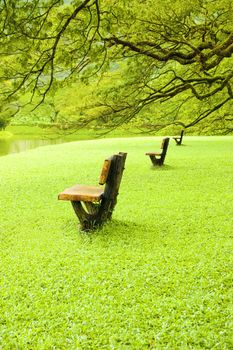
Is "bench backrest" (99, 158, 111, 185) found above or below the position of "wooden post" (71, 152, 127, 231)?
above

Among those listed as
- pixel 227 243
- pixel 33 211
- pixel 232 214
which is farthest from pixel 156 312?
pixel 33 211

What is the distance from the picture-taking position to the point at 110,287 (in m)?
4.47

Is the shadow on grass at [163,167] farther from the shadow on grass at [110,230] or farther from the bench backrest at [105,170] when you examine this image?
the bench backrest at [105,170]

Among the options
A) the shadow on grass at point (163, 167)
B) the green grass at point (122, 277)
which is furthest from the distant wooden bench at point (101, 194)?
the shadow on grass at point (163, 167)

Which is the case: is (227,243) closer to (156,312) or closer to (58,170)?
(156,312)

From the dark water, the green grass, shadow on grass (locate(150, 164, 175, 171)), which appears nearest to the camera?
the green grass

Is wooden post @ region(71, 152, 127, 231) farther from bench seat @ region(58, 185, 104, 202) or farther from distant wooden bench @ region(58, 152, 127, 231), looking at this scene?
bench seat @ region(58, 185, 104, 202)

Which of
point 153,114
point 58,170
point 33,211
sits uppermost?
point 153,114

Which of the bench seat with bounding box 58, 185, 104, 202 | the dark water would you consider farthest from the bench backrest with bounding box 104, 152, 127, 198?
the dark water

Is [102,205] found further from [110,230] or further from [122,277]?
[122,277]

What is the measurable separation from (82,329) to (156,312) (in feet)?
2.39

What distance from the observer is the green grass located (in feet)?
11.7

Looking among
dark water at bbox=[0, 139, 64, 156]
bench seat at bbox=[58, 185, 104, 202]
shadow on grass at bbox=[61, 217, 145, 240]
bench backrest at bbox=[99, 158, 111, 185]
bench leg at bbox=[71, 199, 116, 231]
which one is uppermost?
bench backrest at bbox=[99, 158, 111, 185]

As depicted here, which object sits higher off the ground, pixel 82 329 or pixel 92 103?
pixel 92 103
